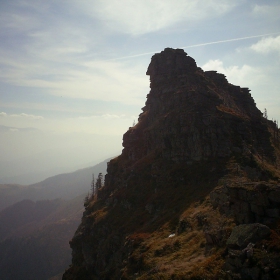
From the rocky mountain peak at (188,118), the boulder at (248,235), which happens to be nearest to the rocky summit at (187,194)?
the boulder at (248,235)

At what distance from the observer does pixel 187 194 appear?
52.6 metres

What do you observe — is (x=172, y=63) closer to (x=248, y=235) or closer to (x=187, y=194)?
(x=187, y=194)

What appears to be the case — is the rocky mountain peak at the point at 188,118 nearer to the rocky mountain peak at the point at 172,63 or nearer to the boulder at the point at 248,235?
the rocky mountain peak at the point at 172,63

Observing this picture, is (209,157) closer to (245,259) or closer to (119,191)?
(119,191)

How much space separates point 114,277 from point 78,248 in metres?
31.6

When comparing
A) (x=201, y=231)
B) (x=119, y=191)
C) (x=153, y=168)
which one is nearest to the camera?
(x=201, y=231)

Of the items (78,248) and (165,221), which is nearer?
(165,221)

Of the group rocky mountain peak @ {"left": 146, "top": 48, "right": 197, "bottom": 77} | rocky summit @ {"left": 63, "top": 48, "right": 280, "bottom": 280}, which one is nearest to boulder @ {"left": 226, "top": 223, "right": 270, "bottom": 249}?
rocky summit @ {"left": 63, "top": 48, "right": 280, "bottom": 280}

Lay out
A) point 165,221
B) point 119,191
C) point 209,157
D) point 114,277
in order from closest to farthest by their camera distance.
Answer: point 114,277, point 165,221, point 209,157, point 119,191

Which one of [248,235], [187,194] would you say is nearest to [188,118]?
[187,194]

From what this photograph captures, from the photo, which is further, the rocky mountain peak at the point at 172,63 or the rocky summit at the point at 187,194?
the rocky mountain peak at the point at 172,63

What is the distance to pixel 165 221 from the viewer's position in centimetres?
4697

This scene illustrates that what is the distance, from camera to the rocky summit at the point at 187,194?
2434 cm

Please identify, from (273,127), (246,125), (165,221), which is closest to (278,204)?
(165,221)
